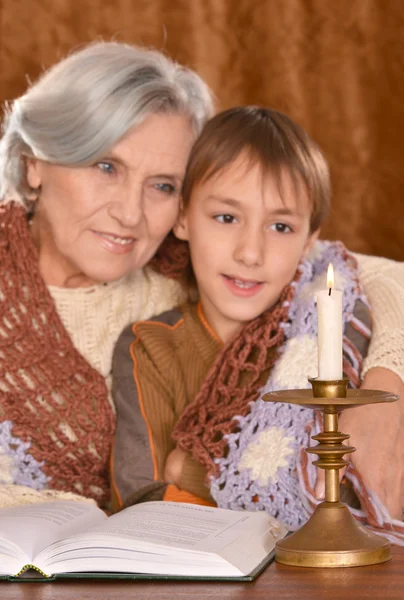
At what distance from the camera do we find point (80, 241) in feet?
5.76

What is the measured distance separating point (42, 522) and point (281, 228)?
761 millimetres

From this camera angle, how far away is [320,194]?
5.69ft

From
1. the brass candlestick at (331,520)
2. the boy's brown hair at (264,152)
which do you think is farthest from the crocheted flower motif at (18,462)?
the brass candlestick at (331,520)

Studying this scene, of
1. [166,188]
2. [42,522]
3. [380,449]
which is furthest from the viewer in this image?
[166,188]

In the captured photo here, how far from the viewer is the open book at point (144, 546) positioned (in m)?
0.99

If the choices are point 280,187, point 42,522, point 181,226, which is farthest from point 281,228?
point 42,522

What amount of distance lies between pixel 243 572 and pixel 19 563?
10.0 inches

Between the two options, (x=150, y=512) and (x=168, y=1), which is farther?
(x=168, y=1)

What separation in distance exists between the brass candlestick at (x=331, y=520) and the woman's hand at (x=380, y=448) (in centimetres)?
32

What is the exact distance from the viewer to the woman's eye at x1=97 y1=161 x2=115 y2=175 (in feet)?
5.76

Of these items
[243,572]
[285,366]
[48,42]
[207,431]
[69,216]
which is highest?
[48,42]

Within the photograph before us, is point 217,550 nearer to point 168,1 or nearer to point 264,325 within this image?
point 264,325

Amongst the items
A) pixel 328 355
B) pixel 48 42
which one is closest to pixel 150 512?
pixel 328 355

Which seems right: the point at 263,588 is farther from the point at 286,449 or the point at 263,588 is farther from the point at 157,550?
the point at 286,449
